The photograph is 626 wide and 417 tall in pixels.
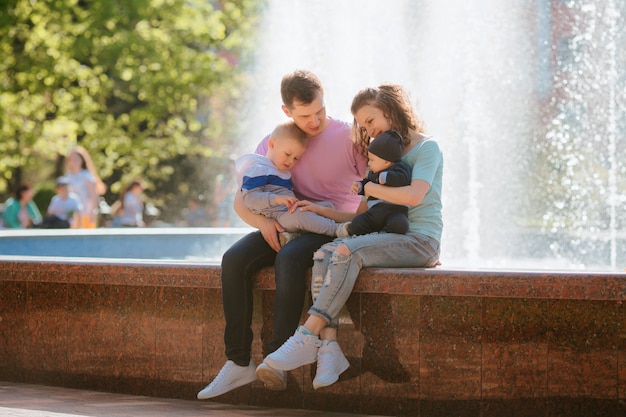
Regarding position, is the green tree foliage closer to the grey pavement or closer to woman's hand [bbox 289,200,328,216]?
the grey pavement

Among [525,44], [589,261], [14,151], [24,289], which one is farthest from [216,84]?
[24,289]

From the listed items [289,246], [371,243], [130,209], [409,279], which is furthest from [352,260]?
[130,209]

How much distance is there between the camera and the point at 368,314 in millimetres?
5270

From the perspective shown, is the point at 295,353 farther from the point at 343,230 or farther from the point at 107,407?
the point at 107,407

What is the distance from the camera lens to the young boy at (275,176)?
18.6 feet

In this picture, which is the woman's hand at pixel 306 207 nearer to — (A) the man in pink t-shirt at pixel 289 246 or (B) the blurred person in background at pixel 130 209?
(A) the man in pink t-shirt at pixel 289 246

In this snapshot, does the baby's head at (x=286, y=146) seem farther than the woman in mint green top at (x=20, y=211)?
No

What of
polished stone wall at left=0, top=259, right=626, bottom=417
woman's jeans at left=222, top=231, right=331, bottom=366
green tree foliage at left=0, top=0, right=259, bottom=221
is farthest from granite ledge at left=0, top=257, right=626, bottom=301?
green tree foliage at left=0, top=0, right=259, bottom=221

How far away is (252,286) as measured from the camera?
548 cm

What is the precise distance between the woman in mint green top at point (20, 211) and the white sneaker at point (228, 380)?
38.8ft

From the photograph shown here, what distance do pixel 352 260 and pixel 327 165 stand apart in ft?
2.91

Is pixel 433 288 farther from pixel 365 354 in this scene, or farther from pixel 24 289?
pixel 24 289

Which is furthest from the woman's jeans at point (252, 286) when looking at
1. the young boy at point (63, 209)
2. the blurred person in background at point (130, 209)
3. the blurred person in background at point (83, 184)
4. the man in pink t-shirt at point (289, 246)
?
the blurred person in background at point (130, 209)

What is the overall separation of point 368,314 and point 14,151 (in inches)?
789
